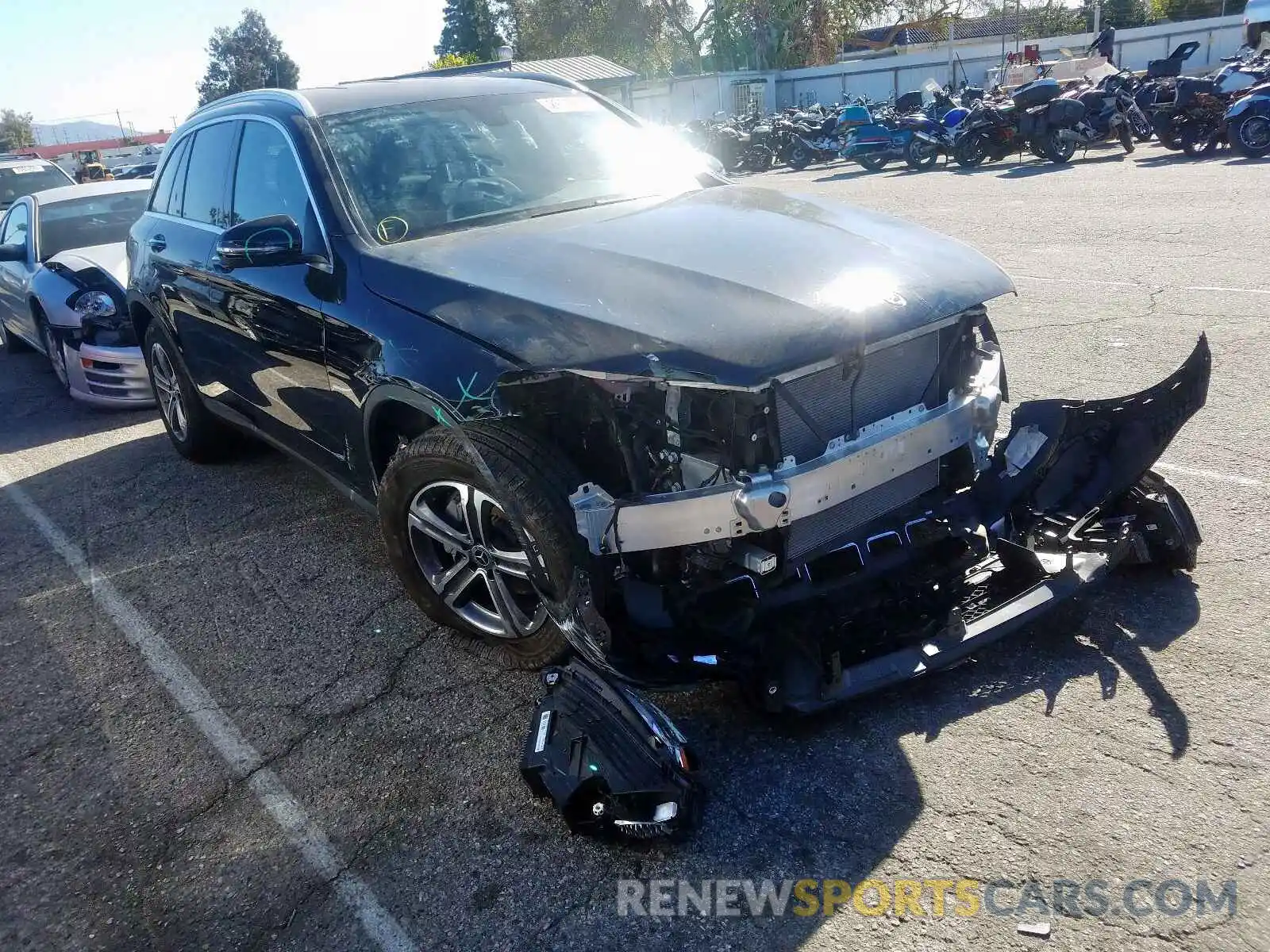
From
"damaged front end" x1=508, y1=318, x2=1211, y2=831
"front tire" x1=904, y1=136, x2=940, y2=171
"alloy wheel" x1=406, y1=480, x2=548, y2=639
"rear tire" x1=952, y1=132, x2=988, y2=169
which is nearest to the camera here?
"damaged front end" x1=508, y1=318, x2=1211, y2=831

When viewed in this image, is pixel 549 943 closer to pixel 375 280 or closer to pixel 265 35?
pixel 375 280

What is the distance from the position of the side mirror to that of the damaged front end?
1.28 metres

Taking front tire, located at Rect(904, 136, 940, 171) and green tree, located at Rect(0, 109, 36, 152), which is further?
green tree, located at Rect(0, 109, 36, 152)

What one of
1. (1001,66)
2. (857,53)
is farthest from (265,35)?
(1001,66)

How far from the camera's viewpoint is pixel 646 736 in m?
2.65

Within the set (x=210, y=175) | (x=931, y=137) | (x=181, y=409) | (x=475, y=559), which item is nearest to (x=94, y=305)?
(x=181, y=409)

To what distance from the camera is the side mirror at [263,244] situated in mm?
3646

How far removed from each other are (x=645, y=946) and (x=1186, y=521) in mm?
2466

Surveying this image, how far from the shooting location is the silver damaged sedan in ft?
24.1

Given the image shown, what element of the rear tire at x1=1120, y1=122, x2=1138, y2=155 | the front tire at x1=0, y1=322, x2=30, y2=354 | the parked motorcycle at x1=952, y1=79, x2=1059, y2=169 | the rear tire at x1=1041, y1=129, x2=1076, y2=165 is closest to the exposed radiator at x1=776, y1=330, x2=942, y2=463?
the front tire at x1=0, y1=322, x2=30, y2=354

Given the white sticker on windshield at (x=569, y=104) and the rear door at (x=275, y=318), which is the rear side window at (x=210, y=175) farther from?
the white sticker on windshield at (x=569, y=104)

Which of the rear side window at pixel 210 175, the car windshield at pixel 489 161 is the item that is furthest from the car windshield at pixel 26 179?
the car windshield at pixel 489 161

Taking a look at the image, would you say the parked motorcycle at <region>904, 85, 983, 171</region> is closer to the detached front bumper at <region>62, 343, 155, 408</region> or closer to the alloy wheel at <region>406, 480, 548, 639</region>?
the detached front bumper at <region>62, 343, 155, 408</region>

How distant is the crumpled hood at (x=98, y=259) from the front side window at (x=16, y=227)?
0.75m
